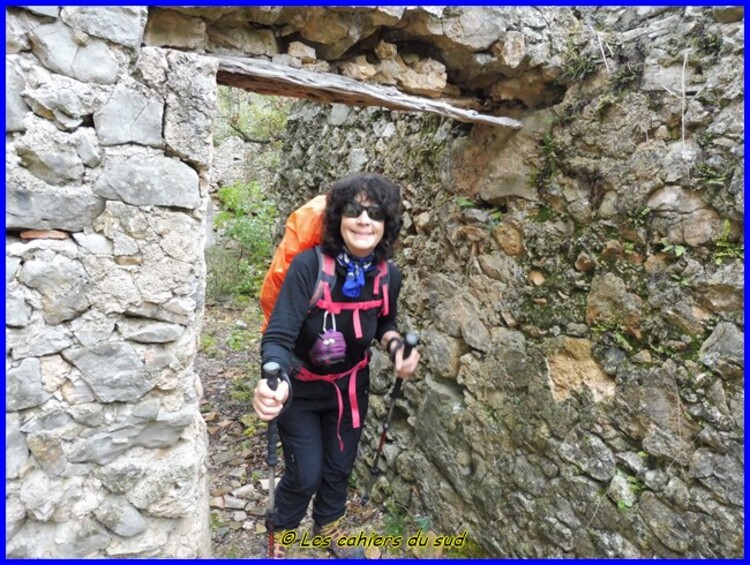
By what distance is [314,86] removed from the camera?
226cm

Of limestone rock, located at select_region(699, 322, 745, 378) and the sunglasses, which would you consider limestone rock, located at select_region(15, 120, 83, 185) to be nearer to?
the sunglasses

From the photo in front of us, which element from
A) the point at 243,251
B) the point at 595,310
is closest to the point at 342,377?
the point at 595,310

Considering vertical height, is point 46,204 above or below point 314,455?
above

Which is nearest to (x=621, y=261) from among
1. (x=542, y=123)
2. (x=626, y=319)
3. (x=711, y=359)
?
(x=626, y=319)

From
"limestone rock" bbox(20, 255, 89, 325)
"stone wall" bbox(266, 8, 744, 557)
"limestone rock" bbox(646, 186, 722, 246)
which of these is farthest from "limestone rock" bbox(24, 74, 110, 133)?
"limestone rock" bbox(646, 186, 722, 246)

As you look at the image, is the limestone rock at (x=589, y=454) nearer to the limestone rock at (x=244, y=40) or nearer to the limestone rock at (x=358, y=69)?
the limestone rock at (x=358, y=69)

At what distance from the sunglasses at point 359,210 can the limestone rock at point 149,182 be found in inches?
26.6

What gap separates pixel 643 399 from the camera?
258 centimetres

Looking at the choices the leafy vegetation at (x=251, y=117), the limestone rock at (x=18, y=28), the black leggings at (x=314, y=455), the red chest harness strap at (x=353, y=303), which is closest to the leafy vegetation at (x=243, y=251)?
the leafy vegetation at (x=251, y=117)

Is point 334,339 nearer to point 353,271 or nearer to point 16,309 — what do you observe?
point 353,271

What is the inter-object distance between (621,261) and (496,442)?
1.44m

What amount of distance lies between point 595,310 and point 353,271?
1422mm

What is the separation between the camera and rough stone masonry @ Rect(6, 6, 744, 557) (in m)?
1.81

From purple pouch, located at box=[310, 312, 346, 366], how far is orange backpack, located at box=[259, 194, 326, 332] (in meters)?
0.27
